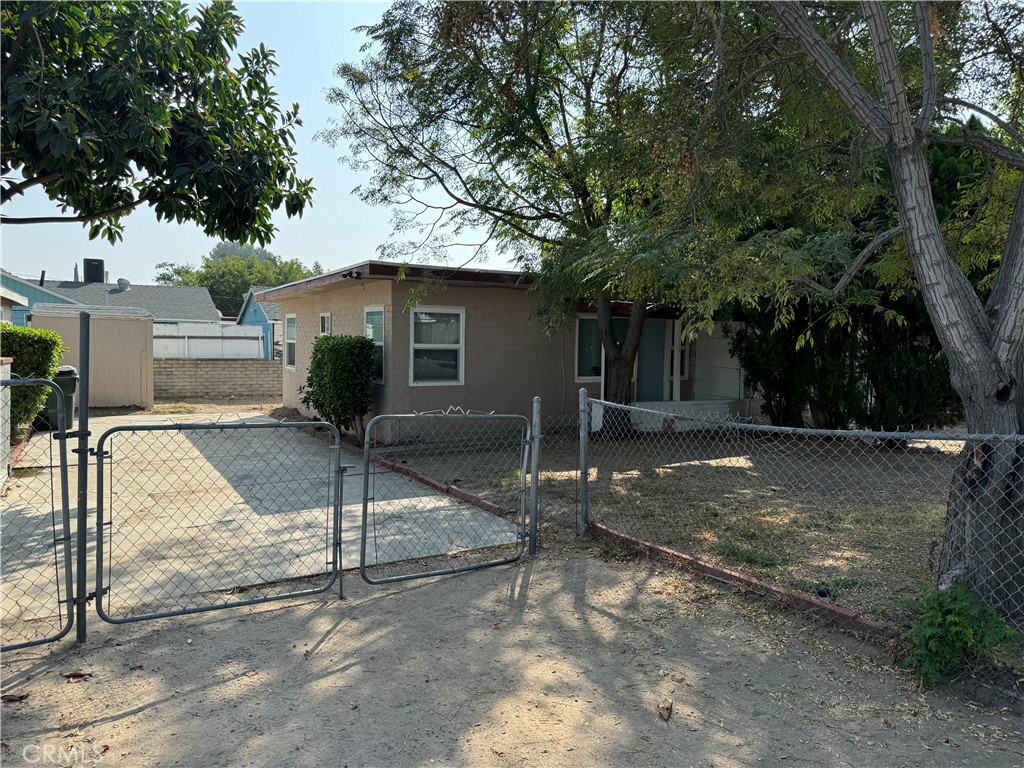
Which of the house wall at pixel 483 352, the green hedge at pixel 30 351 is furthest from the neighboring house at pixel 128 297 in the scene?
the house wall at pixel 483 352

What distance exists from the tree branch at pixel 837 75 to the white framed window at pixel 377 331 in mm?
7630

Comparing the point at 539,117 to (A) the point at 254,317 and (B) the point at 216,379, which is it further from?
(A) the point at 254,317

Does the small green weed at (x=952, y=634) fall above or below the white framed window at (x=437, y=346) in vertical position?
below

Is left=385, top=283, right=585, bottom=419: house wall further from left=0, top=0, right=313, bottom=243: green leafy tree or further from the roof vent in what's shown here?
the roof vent

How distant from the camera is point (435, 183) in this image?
9.91 meters

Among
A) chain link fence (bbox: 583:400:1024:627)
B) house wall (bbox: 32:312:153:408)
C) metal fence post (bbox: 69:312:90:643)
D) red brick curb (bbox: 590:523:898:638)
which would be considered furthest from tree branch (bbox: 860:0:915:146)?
house wall (bbox: 32:312:153:408)

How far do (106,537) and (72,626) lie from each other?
2.17 m

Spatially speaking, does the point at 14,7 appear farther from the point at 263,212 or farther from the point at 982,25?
the point at 982,25

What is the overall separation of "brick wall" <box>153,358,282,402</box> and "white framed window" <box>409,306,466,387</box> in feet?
30.6

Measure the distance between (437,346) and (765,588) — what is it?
24.5 ft

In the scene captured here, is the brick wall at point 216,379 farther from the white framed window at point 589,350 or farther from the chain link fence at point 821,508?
the chain link fence at point 821,508

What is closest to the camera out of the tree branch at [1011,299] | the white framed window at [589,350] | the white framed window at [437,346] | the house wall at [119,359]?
the tree branch at [1011,299]

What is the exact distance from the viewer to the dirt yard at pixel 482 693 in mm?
2816

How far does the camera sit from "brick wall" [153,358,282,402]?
1811 centimetres
